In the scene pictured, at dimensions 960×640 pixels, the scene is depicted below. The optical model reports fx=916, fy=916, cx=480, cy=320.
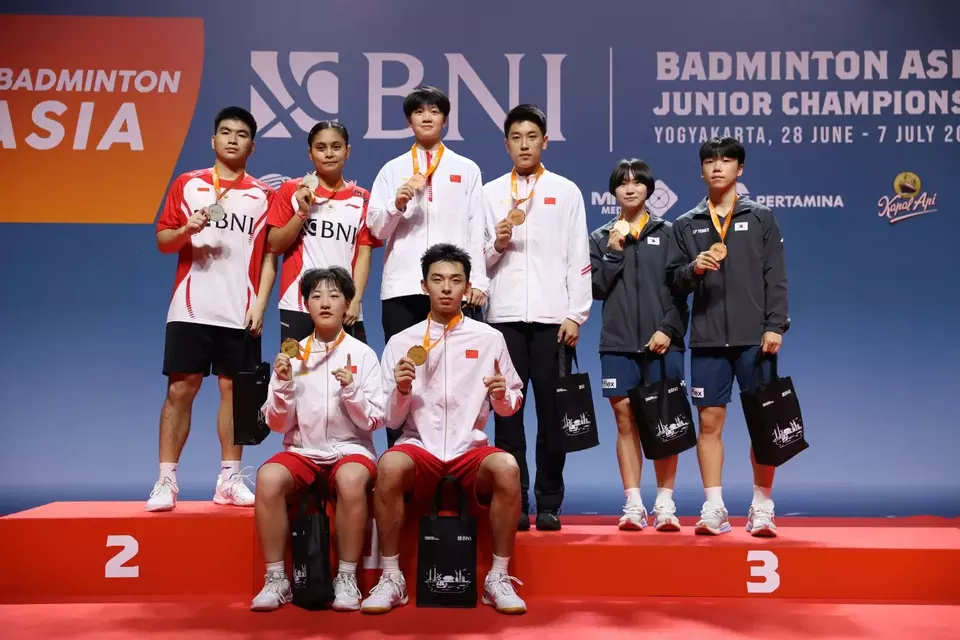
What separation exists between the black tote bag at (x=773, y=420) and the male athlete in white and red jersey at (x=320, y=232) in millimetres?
1612

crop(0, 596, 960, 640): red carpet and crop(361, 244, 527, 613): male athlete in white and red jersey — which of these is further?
crop(361, 244, 527, 613): male athlete in white and red jersey

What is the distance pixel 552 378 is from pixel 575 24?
280cm

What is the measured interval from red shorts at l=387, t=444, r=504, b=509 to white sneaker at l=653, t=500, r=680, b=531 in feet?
2.70

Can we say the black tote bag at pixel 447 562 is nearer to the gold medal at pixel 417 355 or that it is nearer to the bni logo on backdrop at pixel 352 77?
the gold medal at pixel 417 355

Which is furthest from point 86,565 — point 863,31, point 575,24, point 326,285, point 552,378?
point 863,31

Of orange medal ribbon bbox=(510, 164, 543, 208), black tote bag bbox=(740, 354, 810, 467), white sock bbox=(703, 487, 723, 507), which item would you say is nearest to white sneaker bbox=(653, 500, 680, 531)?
white sock bbox=(703, 487, 723, 507)

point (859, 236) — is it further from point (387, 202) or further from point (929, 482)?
point (387, 202)

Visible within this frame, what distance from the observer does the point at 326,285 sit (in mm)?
3428

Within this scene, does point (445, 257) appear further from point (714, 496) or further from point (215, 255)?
point (714, 496)

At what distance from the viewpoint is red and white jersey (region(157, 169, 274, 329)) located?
3.83m

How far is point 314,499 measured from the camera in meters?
3.32

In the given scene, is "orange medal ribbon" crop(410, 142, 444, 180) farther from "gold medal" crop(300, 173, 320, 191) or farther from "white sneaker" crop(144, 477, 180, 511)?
"white sneaker" crop(144, 477, 180, 511)

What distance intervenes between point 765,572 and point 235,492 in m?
2.17

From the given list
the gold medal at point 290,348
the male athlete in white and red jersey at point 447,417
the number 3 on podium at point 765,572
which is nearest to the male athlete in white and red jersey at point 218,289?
the gold medal at point 290,348
